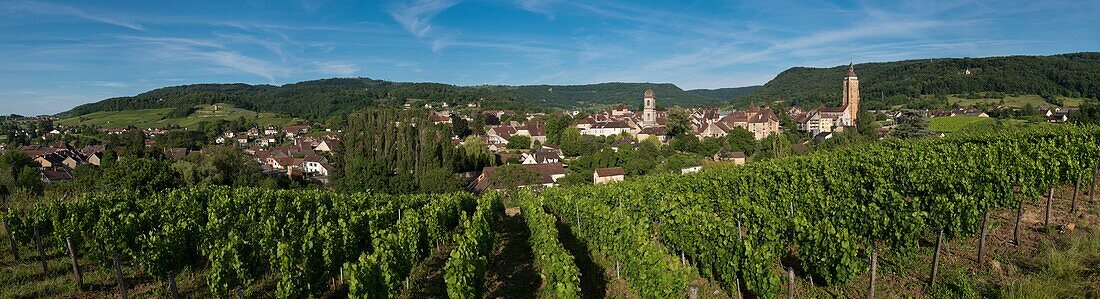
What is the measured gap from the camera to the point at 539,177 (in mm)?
46562

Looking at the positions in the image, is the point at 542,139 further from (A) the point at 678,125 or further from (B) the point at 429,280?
(B) the point at 429,280

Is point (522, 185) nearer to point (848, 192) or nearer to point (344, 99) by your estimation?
point (848, 192)

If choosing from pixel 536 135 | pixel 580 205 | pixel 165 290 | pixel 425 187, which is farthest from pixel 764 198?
pixel 536 135

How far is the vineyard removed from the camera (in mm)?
10023

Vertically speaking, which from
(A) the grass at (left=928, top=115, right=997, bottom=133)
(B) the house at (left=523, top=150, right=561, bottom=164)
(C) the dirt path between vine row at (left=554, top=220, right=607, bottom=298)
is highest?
(C) the dirt path between vine row at (left=554, top=220, right=607, bottom=298)

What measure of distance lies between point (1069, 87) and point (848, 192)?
164 meters

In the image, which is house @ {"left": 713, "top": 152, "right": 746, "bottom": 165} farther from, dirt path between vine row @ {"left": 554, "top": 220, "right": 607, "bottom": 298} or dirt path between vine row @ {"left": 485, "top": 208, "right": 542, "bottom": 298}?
dirt path between vine row @ {"left": 554, "top": 220, "right": 607, "bottom": 298}

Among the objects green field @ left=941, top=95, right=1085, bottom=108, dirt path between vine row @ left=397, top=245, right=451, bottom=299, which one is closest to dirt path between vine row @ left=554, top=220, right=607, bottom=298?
dirt path between vine row @ left=397, top=245, right=451, bottom=299

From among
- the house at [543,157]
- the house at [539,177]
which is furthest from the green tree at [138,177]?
the house at [543,157]

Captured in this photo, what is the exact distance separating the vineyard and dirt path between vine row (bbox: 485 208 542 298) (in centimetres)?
24

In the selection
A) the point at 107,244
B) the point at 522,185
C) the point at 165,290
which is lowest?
the point at 522,185

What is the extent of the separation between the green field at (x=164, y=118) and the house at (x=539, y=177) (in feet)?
377

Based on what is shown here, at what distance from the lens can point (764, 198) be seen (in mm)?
16375

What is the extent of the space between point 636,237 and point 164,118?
17712 cm
